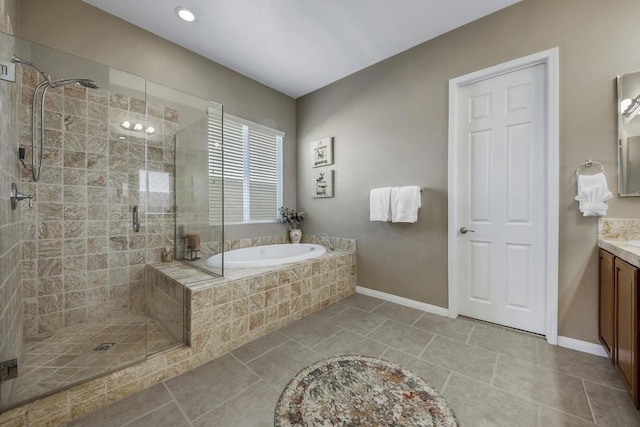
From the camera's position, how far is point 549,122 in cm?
191

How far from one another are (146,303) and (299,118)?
9.91 feet

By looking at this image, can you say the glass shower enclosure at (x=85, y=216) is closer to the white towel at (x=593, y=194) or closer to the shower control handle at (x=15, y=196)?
the shower control handle at (x=15, y=196)

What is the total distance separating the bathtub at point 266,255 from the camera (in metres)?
2.21

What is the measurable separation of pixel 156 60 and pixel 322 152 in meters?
2.04

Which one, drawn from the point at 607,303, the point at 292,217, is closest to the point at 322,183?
the point at 292,217

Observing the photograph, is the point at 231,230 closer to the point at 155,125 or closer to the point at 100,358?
the point at 155,125

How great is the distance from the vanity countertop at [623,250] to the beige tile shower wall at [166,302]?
2.62 m

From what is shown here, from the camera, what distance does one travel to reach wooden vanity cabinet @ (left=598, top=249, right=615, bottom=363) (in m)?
1.53

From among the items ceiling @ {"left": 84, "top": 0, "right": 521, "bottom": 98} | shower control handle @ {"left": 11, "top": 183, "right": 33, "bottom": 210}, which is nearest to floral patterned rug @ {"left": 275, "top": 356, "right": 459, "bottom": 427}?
shower control handle @ {"left": 11, "top": 183, "right": 33, "bottom": 210}

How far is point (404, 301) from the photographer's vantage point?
106 inches

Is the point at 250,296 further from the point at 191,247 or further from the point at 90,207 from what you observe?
the point at 90,207

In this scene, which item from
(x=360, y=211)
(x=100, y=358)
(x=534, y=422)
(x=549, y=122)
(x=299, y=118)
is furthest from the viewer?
(x=299, y=118)

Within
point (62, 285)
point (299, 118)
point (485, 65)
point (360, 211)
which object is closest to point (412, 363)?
point (360, 211)

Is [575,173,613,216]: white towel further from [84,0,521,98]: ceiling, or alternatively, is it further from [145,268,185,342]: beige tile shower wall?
[145,268,185,342]: beige tile shower wall
